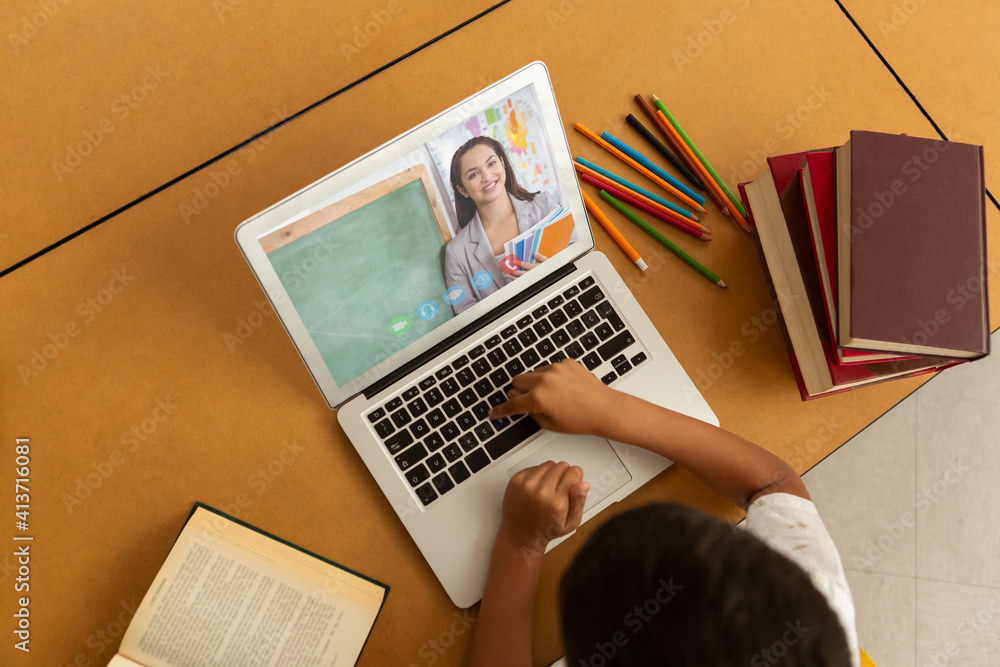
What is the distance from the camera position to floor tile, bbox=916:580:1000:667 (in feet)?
4.18

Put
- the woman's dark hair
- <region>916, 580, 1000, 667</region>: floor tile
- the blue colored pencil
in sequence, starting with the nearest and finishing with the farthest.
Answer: the woman's dark hair < the blue colored pencil < <region>916, 580, 1000, 667</region>: floor tile

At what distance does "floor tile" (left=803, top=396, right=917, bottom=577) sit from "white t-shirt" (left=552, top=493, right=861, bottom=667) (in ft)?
2.15

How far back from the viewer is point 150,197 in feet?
2.58

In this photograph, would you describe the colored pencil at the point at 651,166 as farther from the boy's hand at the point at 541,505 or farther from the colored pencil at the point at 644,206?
the boy's hand at the point at 541,505

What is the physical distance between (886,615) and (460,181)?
135 cm

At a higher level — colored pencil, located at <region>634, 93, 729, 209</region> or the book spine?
colored pencil, located at <region>634, 93, 729, 209</region>

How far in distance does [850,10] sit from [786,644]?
2.98 ft

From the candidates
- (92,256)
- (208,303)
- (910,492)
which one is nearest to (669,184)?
(208,303)

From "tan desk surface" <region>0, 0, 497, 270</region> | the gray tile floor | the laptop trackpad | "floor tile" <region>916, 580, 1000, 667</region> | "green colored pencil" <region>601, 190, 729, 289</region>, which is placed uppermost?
"tan desk surface" <region>0, 0, 497, 270</region>

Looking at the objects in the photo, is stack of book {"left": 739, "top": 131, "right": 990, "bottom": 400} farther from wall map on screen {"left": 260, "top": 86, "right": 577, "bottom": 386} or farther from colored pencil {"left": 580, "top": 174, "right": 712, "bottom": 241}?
wall map on screen {"left": 260, "top": 86, "right": 577, "bottom": 386}

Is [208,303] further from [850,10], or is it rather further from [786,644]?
[850,10]

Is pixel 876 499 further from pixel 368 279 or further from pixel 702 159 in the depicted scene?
pixel 368 279

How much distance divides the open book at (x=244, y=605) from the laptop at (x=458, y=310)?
0.12 m

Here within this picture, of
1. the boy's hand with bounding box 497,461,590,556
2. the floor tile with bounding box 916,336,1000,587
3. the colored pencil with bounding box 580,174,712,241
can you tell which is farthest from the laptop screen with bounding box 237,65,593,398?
the floor tile with bounding box 916,336,1000,587
